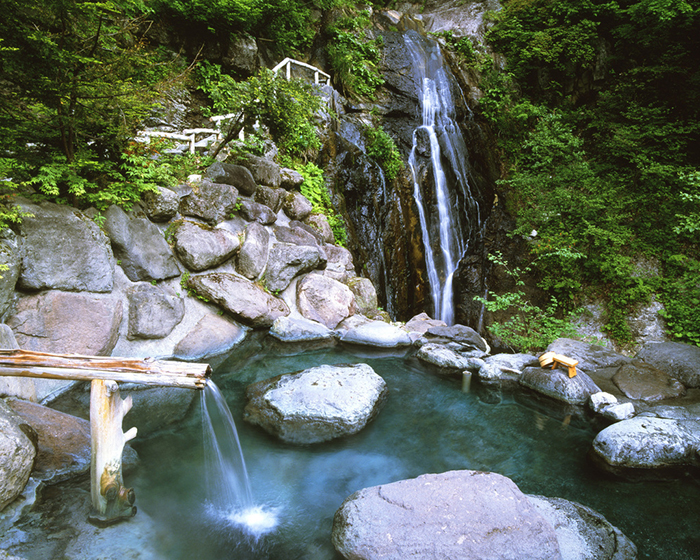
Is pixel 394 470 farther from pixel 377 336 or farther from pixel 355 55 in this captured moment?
pixel 355 55

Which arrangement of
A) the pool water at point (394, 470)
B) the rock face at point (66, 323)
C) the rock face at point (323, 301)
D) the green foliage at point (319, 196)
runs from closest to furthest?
the pool water at point (394, 470) < the rock face at point (66, 323) < the rock face at point (323, 301) < the green foliage at point (319, 196)

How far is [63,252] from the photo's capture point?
5.11 meters

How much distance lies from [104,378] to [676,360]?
809 centimetres

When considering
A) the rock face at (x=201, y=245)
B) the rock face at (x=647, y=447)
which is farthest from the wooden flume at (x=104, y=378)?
the rock face at (x=647, y=447)

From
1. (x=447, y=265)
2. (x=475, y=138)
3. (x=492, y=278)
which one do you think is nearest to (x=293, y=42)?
(x=475, y=138)

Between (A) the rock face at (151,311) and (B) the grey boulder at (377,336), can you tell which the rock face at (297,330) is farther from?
(A) the rock face at (151,311)

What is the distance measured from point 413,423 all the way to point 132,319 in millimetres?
4625

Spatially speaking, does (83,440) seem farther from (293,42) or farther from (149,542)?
(293,42)

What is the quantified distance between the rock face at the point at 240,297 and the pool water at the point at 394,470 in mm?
1574

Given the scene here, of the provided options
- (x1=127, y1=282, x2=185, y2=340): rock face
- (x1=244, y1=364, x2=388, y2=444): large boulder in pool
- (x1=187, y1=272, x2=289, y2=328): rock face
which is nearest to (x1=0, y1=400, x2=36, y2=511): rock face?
(x1=244, y1=364, x2=388, y2=444): large boulder in pool

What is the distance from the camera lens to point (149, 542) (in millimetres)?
2902

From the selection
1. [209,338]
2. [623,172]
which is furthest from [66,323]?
[623,172]

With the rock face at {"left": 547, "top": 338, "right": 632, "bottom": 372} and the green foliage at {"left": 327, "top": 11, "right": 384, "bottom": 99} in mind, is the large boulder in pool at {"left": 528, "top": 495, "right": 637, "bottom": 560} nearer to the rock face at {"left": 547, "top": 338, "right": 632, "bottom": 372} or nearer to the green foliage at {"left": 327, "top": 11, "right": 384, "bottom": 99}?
the rock face at {"left": 547, "top": 338, "right": 632, "bottom": 372}

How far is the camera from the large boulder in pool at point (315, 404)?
14.7 feet
